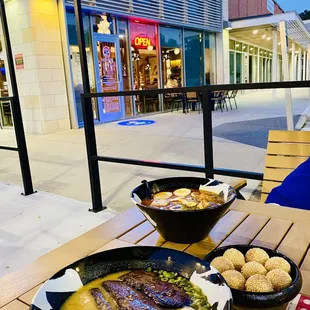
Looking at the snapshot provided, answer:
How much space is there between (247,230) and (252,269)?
0.30 metres

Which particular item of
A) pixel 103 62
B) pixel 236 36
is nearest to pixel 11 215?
pixel 103 62

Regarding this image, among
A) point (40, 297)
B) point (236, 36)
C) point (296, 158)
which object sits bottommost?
point (296, 158)

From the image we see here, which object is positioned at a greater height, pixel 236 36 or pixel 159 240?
pixel 236 36

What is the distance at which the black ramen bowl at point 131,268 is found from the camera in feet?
1.90

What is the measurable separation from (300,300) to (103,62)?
328 inches

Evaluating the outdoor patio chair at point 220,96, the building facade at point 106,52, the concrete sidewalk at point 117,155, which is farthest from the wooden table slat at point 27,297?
the outdoor patio chair at point 220,96

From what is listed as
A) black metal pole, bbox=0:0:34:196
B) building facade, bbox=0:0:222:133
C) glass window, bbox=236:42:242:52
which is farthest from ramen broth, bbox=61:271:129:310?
glass window, bbox=236:42:242:52

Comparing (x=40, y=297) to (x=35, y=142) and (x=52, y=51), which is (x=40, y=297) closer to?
(x=35, y=142)

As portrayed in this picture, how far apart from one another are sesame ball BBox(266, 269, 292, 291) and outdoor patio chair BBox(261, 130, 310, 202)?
1.35m

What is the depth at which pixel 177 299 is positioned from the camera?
23.6 inches

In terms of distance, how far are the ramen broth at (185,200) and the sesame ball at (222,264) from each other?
0.17 meters

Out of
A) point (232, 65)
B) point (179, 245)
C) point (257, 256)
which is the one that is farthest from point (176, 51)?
point (257, 256)

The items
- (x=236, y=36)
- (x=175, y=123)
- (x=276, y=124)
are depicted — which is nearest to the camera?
(x=276, y=124)

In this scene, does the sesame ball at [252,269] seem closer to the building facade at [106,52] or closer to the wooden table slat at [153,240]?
the wooden table slat at [153,240]
